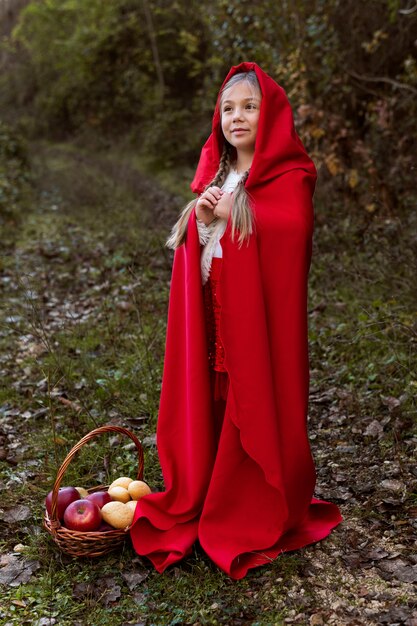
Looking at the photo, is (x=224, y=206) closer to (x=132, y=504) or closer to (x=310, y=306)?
(x=132, y=504)

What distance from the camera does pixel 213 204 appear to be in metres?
2.89

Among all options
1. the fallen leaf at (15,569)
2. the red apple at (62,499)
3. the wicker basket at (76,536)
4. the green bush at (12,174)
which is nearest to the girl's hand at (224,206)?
the wicker basket at (76,536)

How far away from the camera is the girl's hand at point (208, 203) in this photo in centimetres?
288

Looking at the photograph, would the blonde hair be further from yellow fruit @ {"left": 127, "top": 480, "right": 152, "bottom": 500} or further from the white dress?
yellow fruit @ {"left": 127, "top": 480, "right": 152, "bottom": 500}

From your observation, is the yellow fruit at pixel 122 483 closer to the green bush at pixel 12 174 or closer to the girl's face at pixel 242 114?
the girl's face at pixel 242 114

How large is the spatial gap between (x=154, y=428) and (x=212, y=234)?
1.67m

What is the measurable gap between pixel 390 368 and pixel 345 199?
11.4 feet

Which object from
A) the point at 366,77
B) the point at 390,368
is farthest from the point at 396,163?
the point at 390,368

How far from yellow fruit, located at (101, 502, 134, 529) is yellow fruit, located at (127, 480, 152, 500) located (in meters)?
0.17

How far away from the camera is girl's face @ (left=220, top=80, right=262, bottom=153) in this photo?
286 cm

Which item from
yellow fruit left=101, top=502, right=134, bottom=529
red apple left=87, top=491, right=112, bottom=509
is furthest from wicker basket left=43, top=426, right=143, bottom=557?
red apple left=87, top=491, right=112, bottom=509

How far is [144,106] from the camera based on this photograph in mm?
18484

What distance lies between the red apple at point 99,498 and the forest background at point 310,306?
0.91 ft

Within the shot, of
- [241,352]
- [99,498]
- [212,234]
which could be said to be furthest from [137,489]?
[212,234]
